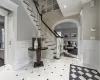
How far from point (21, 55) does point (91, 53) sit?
120 inches

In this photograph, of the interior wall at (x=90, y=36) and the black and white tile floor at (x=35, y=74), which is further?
the interior wall at (x=90, y=36)

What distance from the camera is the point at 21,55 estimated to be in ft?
9.84

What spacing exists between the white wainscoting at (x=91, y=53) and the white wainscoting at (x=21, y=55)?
2.74 metres

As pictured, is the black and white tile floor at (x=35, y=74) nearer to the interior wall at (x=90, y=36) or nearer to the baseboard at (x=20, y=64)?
the baseboard at (x=20, y=64)

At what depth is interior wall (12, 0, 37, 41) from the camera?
2.91 m

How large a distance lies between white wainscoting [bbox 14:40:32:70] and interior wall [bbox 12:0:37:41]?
25 centimetres

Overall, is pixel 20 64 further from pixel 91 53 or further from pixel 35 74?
pixel 91 53

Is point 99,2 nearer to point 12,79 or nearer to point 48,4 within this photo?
point 48,4

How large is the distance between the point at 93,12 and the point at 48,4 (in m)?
3.25

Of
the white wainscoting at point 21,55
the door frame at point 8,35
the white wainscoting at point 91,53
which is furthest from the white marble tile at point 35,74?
the white wainscoting at point 91,53

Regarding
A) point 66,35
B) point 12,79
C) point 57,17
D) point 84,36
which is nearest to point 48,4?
point 57,17

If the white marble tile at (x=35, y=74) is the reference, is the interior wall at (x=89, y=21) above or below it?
above

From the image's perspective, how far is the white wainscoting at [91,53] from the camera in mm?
2723

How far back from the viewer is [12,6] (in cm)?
258
